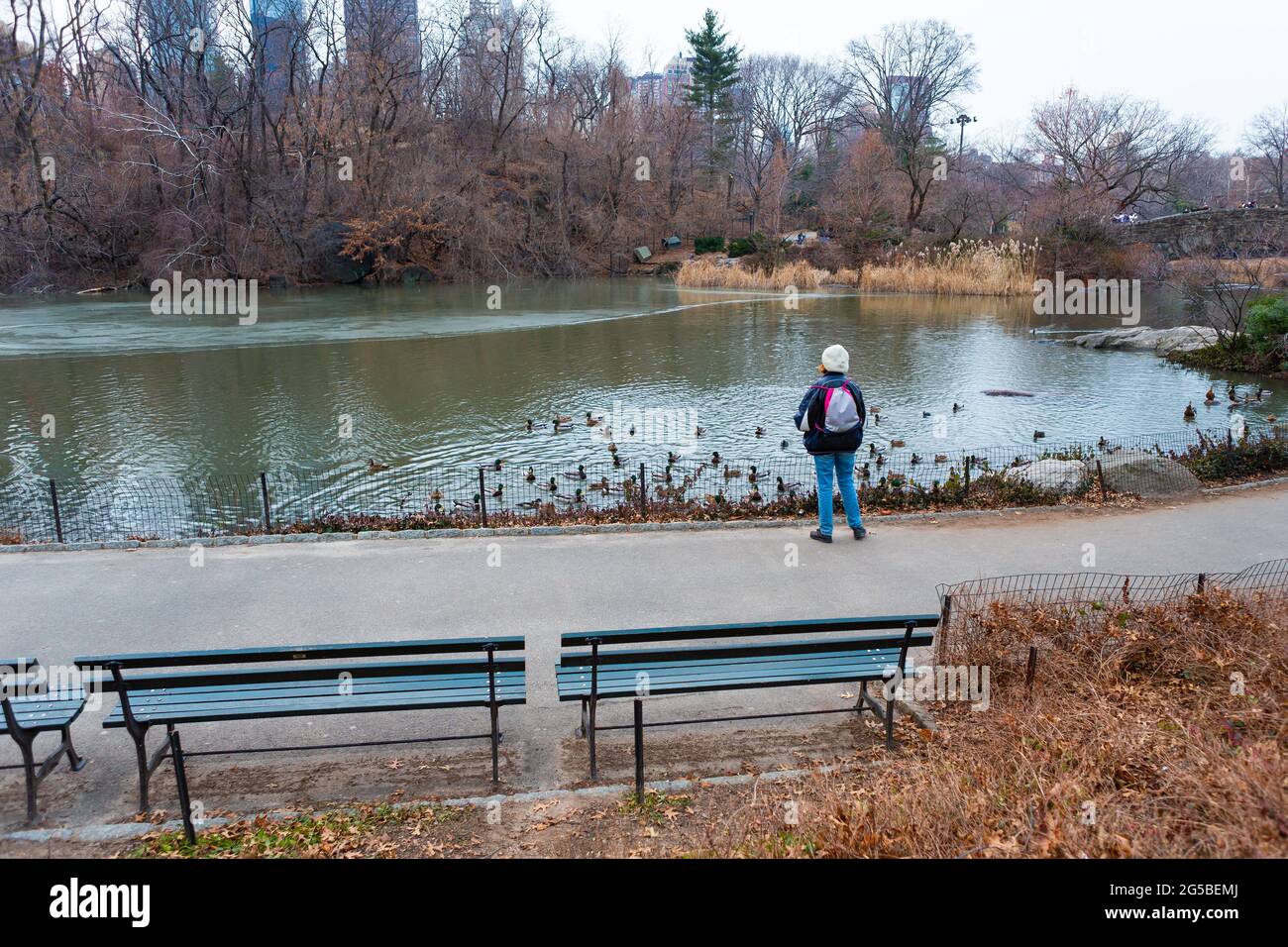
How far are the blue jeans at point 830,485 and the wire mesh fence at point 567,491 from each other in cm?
134

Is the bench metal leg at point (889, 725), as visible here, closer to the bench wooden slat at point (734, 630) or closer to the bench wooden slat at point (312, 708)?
the bench wooden slat at point (734, 630)

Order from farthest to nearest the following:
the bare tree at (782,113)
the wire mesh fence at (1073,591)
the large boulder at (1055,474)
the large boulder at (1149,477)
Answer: the bare tree at (782,113) < the large boulder at (1055,474) < the large boulder at (1149,477) < the wire mesh fence at (1073,591)

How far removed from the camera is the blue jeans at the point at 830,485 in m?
9.98

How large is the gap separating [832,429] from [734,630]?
4.20m

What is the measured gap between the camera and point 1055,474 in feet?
41.0

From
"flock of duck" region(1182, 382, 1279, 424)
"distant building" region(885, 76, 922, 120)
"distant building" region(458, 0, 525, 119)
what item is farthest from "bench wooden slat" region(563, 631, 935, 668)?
"distant building" region(885, 76, 922, 120)

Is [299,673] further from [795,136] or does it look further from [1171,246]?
[795,136]

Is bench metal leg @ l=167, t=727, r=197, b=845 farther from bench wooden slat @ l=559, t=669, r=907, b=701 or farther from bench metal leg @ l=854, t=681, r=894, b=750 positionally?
bench metal leg @ l=854, t=681, r=894, b=750

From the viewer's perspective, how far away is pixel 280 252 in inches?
1939

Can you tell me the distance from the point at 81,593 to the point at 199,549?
4.76 feet

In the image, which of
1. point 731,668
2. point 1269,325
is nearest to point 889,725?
point 731,668

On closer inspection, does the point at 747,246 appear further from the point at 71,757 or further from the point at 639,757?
the point at 71,757

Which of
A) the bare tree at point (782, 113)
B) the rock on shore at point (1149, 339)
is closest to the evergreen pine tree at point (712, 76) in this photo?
the bare tree at point (782, 113)
